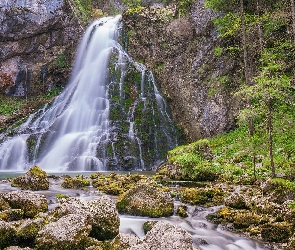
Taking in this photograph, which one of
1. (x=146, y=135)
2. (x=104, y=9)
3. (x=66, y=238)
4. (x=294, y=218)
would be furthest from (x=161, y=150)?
(x=104, y=9)

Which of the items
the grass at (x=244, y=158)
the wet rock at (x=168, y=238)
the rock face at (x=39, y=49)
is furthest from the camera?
the rock face at (x=39, y=49)

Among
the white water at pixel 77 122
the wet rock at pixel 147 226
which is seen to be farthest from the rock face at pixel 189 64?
the wet rock at pixel 147 226

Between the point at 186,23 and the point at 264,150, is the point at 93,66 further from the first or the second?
the point at 264,150

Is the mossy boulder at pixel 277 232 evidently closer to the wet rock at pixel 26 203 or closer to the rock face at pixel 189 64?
the wet rock at pixel 26 203

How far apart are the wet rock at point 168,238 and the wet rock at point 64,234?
3.95ft

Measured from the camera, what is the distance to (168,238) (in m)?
4.93

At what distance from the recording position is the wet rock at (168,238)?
4.82 meters

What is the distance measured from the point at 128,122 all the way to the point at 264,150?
44.4 feet

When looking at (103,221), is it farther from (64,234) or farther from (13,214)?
(13,214)

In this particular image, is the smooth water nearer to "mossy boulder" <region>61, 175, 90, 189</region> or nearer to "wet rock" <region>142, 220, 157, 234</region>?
"wet rock" <region>142, 220, 157, 234</region>

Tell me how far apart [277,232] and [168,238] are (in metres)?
3.13

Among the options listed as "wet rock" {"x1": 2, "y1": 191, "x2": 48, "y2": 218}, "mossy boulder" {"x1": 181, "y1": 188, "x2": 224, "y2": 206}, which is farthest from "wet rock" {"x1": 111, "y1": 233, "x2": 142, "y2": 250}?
"mossy boulder" {"x1": 181, "y1": 188, "x2": 224, "y2": 206}

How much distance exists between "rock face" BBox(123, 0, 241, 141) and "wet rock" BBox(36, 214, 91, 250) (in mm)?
16316

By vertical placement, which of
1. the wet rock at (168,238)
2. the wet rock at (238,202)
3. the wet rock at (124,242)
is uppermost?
the wet rock at (238,202)
